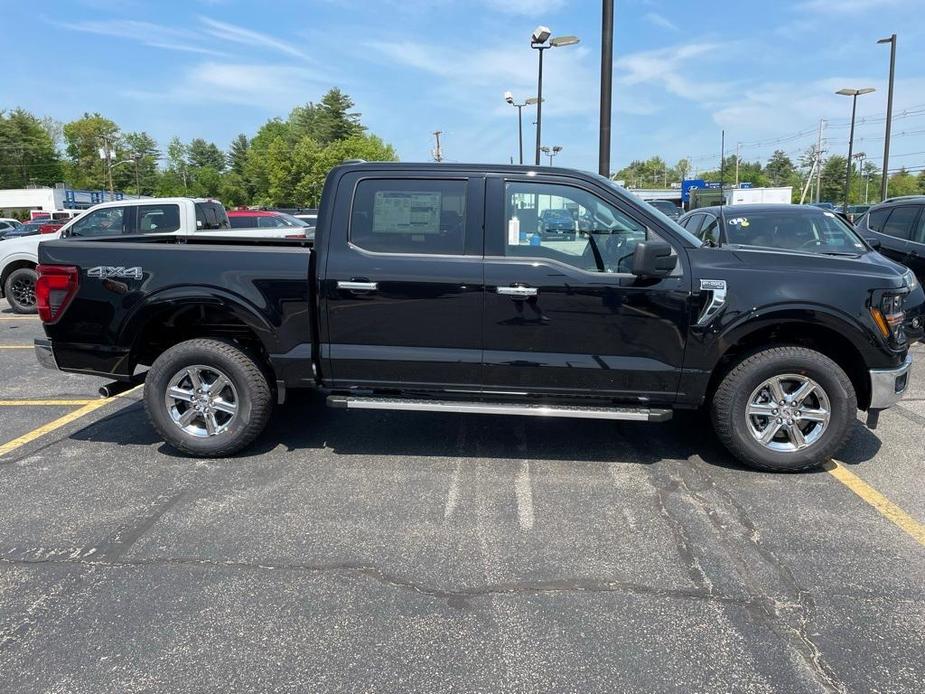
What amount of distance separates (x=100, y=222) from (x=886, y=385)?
452 inches

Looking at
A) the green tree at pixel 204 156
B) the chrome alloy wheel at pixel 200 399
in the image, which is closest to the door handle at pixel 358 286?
the chrome alloy wheel at pixel 200 399

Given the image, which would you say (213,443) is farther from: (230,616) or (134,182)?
(134,182)

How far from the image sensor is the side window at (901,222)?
341 inches

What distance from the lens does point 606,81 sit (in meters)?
9.94

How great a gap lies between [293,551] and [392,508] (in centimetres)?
68

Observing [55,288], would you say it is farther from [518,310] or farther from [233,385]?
[518,310]

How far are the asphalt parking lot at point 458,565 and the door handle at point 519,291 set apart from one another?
47.3 inches

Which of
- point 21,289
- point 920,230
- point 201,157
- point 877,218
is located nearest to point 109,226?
point 21,289

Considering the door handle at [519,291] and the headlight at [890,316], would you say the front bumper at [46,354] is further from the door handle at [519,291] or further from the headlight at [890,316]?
the headlight at [890,316]

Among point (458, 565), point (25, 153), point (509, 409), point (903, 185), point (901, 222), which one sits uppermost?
point (25, 153)

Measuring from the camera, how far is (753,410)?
4387mm

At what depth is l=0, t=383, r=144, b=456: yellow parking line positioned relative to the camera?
502 centimetres

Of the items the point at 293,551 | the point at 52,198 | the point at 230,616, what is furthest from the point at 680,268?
the point at 52,198

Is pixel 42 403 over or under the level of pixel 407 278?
under
